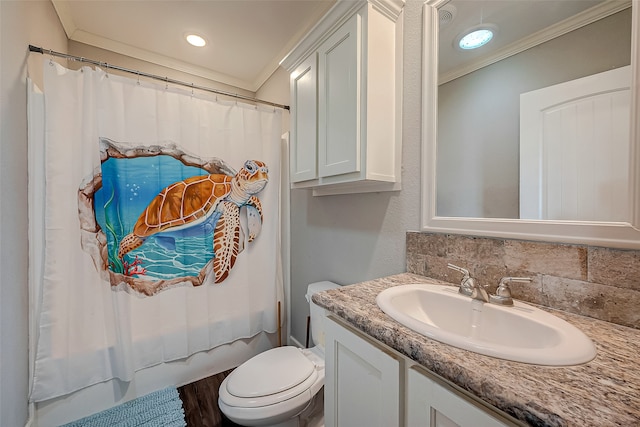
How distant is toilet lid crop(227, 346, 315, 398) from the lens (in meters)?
1.09

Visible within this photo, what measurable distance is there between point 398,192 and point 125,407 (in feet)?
6.53

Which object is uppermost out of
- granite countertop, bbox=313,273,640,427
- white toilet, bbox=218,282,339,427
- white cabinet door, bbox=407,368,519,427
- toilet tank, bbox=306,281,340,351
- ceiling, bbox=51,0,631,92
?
ceiling, bbox=51,0,631,92

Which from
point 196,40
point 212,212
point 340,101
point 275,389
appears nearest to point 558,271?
point 340,101

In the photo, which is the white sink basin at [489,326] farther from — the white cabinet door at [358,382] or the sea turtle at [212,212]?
the sea turtle at [212,212]

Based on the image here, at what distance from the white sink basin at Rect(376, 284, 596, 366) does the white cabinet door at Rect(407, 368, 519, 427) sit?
92mm

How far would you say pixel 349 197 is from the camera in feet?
4.69

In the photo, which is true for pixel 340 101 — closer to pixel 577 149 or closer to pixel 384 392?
pixel 577 149

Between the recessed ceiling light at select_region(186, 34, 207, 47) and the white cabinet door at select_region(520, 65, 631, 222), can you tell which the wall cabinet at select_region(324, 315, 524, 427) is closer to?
the white cabinet door at select_region(520, 65, 631, 222)

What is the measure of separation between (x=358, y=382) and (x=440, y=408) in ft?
0.89

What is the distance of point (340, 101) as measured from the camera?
1149 mm

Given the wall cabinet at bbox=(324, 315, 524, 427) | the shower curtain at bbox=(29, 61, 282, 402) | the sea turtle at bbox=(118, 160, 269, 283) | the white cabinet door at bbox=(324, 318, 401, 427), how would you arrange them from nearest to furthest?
1. the wall cabinet at bbox=(324, 315, 524, 427)
2. the white cabinet door at bbox=(324, 318, 401, 427)
3. the shower curtain at bbox=(29, 61, 282, 402)
4. the sea turtle at bbox=(118, 160, 269, 283)

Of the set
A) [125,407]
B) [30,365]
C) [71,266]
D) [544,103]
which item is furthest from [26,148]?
[544,103]

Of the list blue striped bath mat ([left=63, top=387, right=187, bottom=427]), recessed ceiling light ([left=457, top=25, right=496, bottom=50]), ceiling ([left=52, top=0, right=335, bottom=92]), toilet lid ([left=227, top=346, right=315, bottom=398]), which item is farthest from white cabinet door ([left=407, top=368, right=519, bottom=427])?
ceiling ([left=52, top=0, right=335, bottom=92])

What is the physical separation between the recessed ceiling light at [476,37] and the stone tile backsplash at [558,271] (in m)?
0.74
